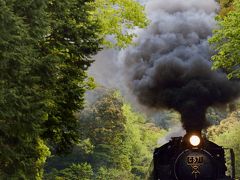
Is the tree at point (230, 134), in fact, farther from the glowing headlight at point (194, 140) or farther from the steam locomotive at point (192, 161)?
the glowing headlight at point (194, 140)

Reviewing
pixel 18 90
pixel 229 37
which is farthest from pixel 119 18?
pixel 18 90

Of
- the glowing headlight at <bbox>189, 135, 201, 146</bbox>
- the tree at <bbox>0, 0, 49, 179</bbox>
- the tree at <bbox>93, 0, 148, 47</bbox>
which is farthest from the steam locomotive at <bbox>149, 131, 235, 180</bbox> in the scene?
the tree at <bbox>93, 0, 148, 47</bbox>

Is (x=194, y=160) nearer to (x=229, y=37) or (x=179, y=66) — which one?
(x=179, y=66)

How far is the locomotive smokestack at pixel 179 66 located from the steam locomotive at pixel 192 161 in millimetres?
1029

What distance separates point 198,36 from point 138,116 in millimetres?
53125

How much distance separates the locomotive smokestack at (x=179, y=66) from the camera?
14.5 meters

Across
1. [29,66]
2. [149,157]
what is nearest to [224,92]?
[29,66]

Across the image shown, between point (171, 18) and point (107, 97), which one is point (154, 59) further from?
point (107, 97)

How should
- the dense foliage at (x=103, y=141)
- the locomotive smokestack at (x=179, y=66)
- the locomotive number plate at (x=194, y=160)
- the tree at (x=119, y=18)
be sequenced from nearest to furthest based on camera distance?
1. the locomotive number plate at (x=194, y=160)
2. the locomotive smokestack at (x=179, y=66)
3. the tree at (x=119, y=18)
4. the dense foliage at (x=103, y=141)

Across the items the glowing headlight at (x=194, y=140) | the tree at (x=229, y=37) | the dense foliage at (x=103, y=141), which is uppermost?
the dense foliage at (x=103, y=141)

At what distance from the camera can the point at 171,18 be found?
51.2ft

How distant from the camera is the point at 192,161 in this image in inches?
510

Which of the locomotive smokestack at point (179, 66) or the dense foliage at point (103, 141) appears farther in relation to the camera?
the dense foliage at point (103, 141)

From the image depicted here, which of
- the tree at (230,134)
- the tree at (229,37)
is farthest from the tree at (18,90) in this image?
the tree at (230,134)
